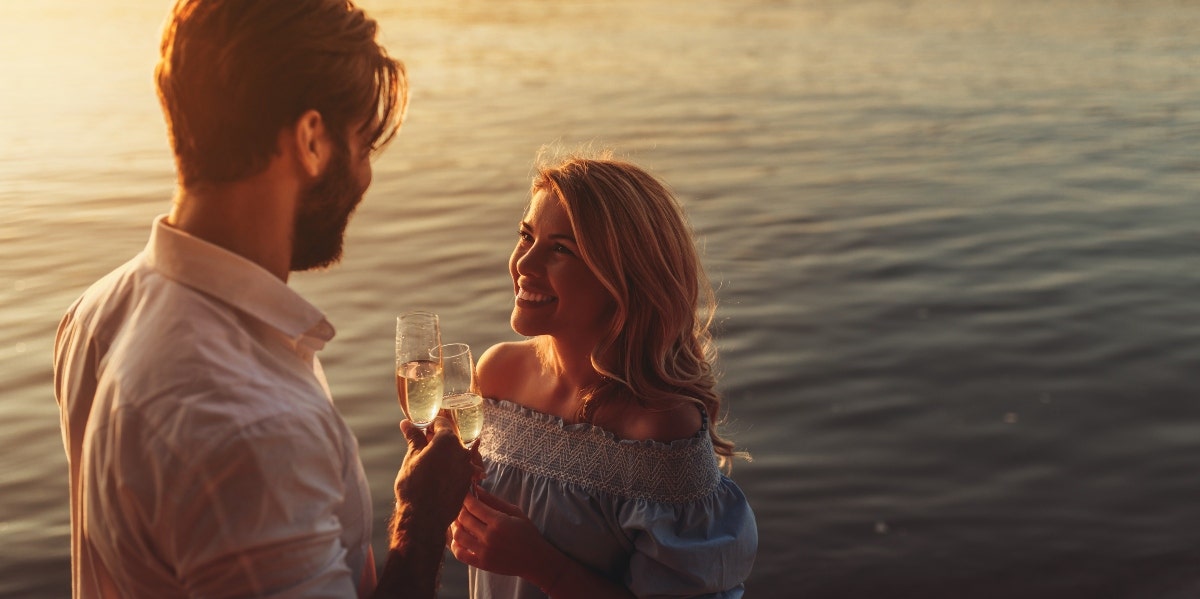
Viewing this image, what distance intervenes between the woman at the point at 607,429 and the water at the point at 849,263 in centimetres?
271

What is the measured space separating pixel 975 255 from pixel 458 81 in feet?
37.5

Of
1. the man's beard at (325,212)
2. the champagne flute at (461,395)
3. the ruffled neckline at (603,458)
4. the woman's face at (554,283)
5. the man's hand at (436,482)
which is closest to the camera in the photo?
the man's beard at (325,212)

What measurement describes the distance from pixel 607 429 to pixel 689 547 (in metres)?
0.42

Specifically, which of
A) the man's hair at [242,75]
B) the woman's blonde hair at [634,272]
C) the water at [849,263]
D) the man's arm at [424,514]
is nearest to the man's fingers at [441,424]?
the man's arm at [424,514]

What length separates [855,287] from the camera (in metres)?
9.86

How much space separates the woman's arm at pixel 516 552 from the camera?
321 centimetres

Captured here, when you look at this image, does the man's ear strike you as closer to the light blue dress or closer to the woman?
the woman

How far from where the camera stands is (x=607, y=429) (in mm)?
3488

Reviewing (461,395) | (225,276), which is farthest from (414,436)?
(225,276)

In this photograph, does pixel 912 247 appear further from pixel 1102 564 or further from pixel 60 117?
pixel 60 117

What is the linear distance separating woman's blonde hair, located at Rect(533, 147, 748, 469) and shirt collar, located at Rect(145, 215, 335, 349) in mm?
1236

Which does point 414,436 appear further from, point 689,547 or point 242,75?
point 242,75

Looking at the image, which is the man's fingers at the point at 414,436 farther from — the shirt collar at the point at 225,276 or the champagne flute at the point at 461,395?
the shirt collar at the point at 225,276

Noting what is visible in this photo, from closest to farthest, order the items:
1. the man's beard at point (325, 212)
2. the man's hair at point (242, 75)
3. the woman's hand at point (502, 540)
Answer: the man's hair at point (242, 75) < the man's beard at point (325, 212) < the woman's hand at point (502, 540)
